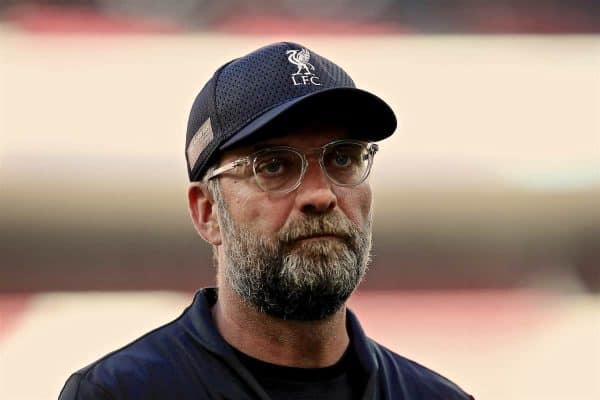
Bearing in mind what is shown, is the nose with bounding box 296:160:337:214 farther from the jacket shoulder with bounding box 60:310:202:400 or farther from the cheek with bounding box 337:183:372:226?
→ the jacket shoulder with bounding box 60:310:202:400

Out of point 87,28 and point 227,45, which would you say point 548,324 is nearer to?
point 227,45

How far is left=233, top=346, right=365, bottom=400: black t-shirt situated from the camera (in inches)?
54.6

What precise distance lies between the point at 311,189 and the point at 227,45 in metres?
1.58

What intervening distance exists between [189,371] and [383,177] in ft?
5.24

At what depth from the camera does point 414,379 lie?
157cm

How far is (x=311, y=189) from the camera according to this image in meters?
1.37

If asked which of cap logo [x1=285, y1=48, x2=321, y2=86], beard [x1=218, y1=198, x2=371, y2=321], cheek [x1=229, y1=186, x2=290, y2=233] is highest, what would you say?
cap logo [x1=285, y1=48, x2=321, y2=86]

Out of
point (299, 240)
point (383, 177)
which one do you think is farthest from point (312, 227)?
point (383, 177)

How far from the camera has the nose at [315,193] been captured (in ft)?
4.43

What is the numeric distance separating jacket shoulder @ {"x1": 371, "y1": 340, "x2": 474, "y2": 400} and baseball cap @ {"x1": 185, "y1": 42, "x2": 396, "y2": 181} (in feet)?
1.28

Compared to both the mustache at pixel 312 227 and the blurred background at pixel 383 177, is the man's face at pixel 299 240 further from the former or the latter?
the blurred background at pixel 383 177

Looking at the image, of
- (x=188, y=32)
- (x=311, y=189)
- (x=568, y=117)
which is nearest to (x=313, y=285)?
(x=311, y=189)

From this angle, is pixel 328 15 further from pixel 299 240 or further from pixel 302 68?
pixel 299 240

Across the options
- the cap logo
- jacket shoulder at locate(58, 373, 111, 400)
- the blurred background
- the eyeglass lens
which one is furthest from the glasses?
the blurred background
